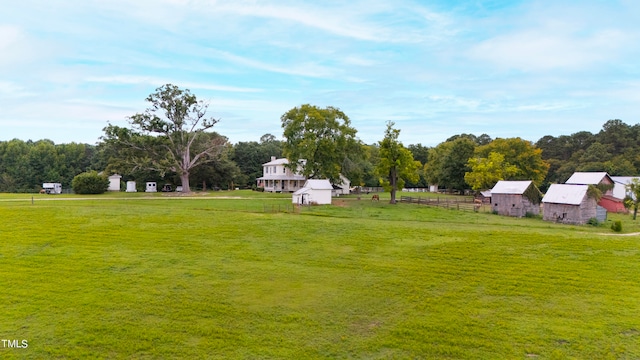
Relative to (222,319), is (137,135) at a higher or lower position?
higher

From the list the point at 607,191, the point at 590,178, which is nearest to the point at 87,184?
the point at 590,178

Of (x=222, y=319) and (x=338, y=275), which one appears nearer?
(x=222, y=319)

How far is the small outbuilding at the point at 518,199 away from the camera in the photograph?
38.1 m

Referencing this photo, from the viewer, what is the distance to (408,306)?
13297mm

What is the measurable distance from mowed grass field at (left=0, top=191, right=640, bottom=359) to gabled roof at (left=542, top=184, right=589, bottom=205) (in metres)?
10.4

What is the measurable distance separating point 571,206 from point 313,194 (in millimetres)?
24454

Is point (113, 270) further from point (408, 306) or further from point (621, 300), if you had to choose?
point (621, 300)

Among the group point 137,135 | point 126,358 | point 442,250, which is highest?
point 137,135

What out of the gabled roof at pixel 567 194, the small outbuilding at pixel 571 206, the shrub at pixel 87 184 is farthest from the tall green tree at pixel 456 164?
the shrub at pixel 87 184

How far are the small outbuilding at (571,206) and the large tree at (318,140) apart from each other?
2661 centimetres

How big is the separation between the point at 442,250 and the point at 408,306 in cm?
769

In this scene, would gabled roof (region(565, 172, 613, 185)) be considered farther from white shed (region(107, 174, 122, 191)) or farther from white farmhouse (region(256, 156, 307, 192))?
white shed (region(107, 174, 122, 191))

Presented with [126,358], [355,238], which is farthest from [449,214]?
[126,358]

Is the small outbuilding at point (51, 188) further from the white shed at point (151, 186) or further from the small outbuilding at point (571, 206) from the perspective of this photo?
the small outbuilding at point (571, 206)
